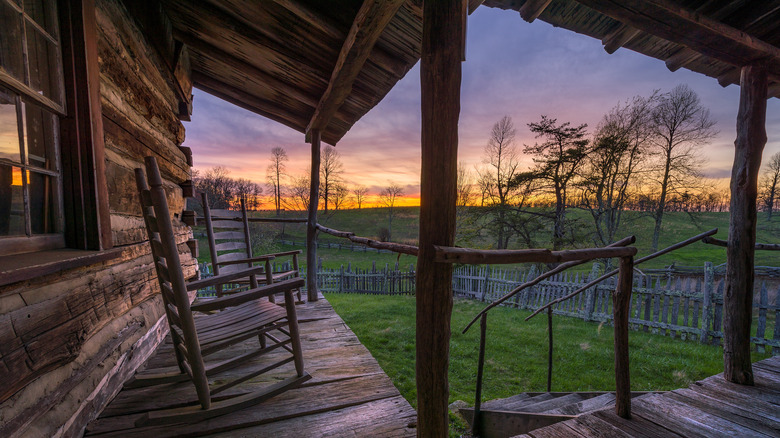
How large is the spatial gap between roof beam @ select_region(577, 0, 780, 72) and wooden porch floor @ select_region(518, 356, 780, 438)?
2267 mm

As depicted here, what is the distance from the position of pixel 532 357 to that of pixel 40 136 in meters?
5.83

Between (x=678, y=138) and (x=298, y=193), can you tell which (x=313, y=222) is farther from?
(x=678, y=138)

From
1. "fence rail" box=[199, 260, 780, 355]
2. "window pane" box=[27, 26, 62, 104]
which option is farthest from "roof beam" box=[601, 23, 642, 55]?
"fence rail" box=[199, 260, 780, 355]

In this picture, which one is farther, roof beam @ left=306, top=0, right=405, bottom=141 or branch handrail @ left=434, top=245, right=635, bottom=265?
roof beam @ left=306, top=0, right=405, bottom=141

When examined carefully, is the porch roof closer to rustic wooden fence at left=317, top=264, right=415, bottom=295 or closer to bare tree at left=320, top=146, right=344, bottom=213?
rustic wooden fence at left=317, top=264, right=415, bottom=295

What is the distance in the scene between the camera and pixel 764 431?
59.8 inches

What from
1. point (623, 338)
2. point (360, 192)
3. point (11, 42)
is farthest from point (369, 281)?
point (360, 192)

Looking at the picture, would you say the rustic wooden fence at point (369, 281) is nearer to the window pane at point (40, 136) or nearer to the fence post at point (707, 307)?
the fence post at point (707, 307)

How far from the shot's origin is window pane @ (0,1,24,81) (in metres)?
1.04

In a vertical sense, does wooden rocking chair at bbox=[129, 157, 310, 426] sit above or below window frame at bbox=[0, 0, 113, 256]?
below

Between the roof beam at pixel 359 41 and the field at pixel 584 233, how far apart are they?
991cm

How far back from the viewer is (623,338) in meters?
1.56

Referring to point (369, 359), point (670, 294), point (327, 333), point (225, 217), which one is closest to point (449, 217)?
point (369, 359)

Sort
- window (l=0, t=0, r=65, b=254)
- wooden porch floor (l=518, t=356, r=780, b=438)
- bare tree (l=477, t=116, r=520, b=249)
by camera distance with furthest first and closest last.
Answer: bare tree (l=477, t=116, r=520, b=249)
wooden porch floor (l=518, t=356, r=780, b=438)
window (l=0, t=0, r=65, b=254)
